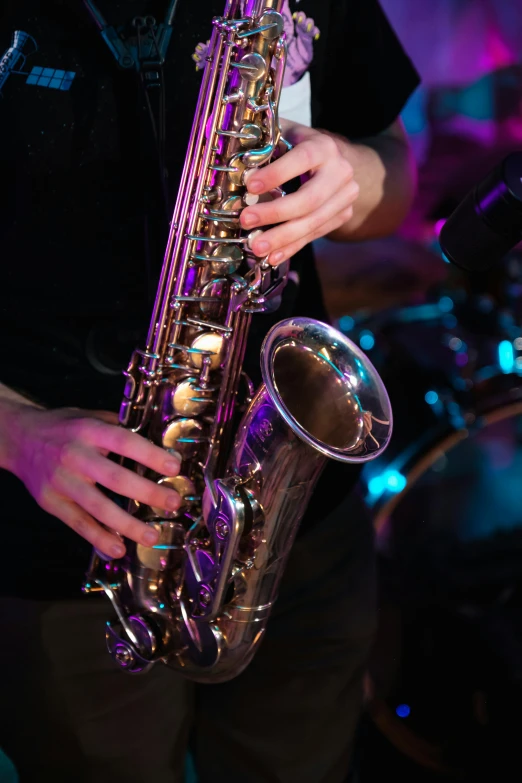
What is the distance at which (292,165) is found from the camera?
0.95 metres

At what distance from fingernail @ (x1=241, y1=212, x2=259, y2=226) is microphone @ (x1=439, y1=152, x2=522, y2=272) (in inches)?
9.6

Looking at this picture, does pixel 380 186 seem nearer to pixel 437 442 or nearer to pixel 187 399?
pixel 187 399

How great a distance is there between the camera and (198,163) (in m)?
1.05

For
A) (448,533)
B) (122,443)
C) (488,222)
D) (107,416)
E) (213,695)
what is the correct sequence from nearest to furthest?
1. (488,222)
2. (122,443)
3. (107,416)
4. (213,695)
5. (448,533)

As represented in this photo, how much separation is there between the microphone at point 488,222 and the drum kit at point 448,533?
4.25 ft

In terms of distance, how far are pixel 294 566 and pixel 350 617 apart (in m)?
0.16

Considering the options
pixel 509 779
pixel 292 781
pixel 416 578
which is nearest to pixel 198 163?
pixel 292 781

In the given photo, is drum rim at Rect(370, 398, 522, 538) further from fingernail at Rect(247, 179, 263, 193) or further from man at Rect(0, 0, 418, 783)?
fingernail at Rect(247, 179, 263, 193)

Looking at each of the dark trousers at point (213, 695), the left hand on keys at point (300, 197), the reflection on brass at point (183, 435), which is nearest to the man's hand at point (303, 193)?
the left hand on keys at point (300, 197)

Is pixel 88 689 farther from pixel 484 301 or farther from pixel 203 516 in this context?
pixel 484 301

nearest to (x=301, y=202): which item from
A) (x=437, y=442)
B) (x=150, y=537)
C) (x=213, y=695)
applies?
(x=150, y=537)

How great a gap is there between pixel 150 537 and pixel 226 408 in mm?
253

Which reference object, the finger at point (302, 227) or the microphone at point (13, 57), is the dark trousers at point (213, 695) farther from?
the microphone at point (13, 57)

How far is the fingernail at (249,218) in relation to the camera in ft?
3.08
